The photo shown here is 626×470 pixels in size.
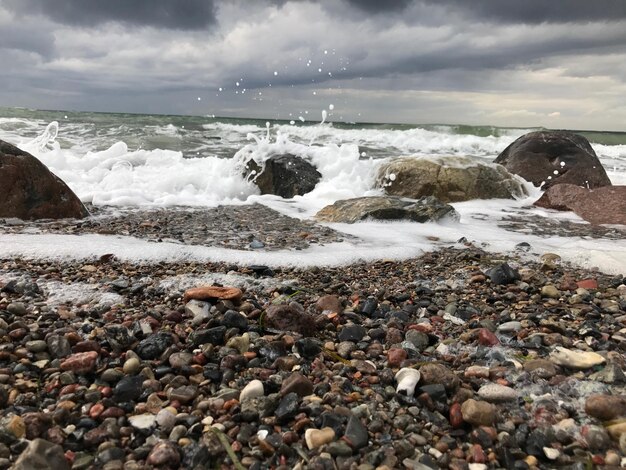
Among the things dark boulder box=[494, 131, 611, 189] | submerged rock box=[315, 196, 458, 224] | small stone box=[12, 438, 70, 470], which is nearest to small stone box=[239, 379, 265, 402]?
small stone box=[12, 438, 70, 470]

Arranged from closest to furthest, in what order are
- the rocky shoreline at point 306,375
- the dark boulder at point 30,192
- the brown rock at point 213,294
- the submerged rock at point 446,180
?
the rocky shoreline at point 306,375 → the brown rock at point 213,294 → the dark boulder at point 30,192 → the submerged rock at point 446,180

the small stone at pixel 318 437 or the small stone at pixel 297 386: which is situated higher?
the small stone at pixel 297 386

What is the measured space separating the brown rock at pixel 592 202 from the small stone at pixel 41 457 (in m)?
6.25

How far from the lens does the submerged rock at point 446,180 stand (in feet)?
24.0

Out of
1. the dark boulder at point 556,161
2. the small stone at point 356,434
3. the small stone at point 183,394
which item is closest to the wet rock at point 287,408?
the small stone at point 356,434

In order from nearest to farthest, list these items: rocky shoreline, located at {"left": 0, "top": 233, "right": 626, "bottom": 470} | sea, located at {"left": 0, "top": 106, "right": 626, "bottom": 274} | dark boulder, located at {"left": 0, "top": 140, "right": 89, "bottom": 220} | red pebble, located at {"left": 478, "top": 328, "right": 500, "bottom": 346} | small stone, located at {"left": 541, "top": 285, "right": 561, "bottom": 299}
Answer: rocky shoreline, located at {"left": 0, "top": 233, "right": 626, "bottom": 470}, red pebble, located at {"left": 478, "top": 328, "right": 500, "bottom": 346}, small stone, located at {"left": 541, "top": 285, "right": 561, "bottom": 299}, sea, located at {"left": 0, "top": 106, "right": 626, "bottom": 274}, dark boulder, located at {"left": 0, "top": 140, "right": 89, "bottom": 220}

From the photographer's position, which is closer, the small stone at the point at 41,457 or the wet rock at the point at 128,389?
the small stone at the point at 41,457

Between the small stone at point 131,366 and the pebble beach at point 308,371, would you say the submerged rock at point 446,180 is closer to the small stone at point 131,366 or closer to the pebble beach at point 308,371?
the pebble beach at point 308,371

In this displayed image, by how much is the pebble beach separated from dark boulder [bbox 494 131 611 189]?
6.13 metres

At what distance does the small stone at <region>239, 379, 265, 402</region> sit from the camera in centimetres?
164

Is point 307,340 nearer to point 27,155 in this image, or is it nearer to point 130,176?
point 27,155

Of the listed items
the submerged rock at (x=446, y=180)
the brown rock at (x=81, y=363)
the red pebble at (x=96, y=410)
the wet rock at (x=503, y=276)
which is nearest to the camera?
the red pebble at (x=96, y=410)

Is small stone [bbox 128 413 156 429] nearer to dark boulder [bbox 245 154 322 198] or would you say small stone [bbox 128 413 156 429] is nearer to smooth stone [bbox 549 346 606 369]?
smooth stone [bbox 549 346 606 369]

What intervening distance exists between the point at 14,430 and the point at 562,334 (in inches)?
90.5
